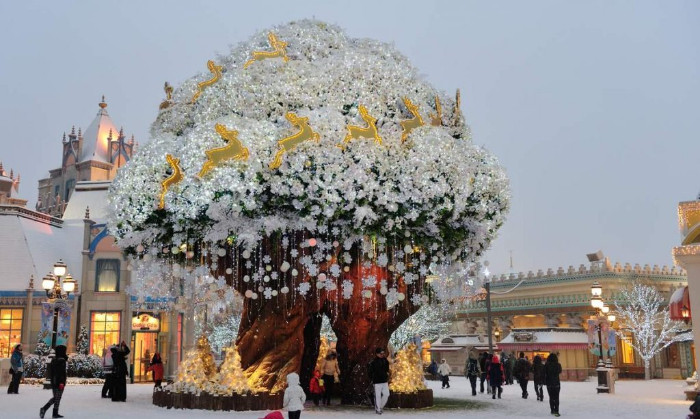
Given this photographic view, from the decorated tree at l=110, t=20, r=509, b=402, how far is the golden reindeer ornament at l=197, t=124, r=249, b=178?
2cm

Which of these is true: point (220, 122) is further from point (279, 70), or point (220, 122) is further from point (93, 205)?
point (93, 205)

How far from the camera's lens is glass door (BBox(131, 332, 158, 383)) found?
34656mm

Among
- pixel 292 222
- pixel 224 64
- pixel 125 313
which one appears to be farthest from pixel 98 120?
pixel 292 222

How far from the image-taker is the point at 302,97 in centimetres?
1496

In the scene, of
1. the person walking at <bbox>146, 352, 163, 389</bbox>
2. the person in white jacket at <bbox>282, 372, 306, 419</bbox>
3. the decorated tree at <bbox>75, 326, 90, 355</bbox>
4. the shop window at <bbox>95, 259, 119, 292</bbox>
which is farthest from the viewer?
the shop window at <bbox>95, 259, 119, 292</bbox>

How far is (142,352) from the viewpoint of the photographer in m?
35.5

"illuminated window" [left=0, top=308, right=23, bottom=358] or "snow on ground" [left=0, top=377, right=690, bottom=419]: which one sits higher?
"illuminated window" [left=0, top=308, right=23, bottom=358]

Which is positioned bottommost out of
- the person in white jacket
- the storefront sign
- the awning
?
the person in white jacket

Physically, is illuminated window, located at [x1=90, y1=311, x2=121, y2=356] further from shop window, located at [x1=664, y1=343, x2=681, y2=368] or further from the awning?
shop window, located at [x1=664, y1=343, x2=681, y2=368]

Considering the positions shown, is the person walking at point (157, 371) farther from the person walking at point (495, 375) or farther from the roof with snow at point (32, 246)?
the roof with snow at point (32, 246)

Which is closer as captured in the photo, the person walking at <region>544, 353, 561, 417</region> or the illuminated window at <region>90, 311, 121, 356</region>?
the person walking at <region>544, 353, 561, 417</region>

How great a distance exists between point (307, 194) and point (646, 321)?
112ft

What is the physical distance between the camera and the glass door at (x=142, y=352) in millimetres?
34656

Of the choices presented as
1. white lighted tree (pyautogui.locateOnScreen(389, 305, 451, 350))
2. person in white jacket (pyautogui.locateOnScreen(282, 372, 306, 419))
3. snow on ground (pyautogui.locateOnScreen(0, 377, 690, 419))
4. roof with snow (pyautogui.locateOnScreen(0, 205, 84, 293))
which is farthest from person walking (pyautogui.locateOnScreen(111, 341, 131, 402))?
white lighted tree (pyautogui.locateOnScreen(389, 305, 451, 350))
